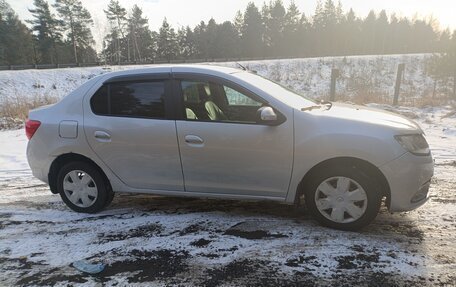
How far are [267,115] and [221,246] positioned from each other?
Result: 1.37m

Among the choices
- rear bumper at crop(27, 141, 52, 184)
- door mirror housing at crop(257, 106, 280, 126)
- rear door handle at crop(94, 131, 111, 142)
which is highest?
door mirror housing at crop(257, 106, 280, 126)

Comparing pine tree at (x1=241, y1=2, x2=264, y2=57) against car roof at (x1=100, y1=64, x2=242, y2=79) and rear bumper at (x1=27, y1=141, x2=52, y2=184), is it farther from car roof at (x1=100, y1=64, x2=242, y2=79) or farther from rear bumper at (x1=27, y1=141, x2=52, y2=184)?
rear bumper at (x1=27, y1=141, x2=52, y2=184)

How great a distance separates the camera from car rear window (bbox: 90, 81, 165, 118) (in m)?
4.18

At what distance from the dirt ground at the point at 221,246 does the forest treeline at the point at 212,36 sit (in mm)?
42107

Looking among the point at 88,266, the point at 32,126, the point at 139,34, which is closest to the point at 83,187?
the point at 32,126

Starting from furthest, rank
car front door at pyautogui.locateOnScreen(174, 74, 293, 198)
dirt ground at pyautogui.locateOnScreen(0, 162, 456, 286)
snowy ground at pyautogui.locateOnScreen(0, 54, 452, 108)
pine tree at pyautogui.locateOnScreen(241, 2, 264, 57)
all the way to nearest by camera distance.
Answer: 1. pine tree at pyautogui.locateOnScreen(241, 2, 264, 57)
2. snowy ground at pyautogui.locateOnScreen(0, 54, 452, 108)
3. car front door at pyautogui.locateOnScreen(174, 74, 293, 198)
4. dirt ground at pyautogui.locateOnScreen(0, 162, 456, 286)

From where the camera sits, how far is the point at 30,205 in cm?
491

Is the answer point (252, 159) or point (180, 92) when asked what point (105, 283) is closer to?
point (252, 159)

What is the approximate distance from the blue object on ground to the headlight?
305 centimetres

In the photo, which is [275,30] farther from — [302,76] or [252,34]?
[302,76]

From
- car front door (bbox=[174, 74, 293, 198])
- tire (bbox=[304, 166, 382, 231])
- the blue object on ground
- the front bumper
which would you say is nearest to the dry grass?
car front door (bbox=[174, 74, 293, 198])

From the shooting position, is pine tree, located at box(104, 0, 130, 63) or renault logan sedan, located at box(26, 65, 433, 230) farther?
pine tree, located at box(104, 0, 130, 63)

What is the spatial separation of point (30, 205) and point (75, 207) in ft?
2.70

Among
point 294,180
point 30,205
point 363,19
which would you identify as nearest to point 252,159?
point 294,180
